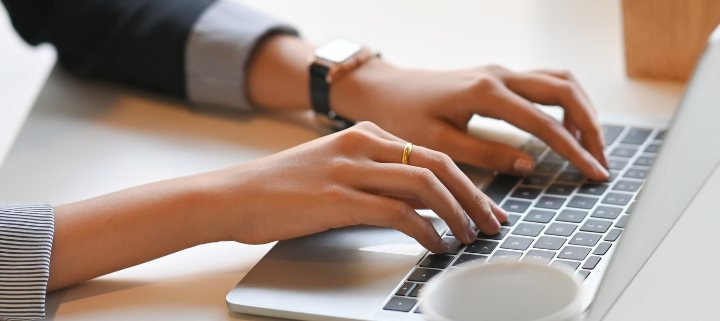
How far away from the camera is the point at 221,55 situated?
3.08 ft

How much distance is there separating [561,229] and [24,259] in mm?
430

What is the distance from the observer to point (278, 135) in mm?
886

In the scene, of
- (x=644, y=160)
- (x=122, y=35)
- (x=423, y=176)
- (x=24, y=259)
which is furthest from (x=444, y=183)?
(x=122, y=35)

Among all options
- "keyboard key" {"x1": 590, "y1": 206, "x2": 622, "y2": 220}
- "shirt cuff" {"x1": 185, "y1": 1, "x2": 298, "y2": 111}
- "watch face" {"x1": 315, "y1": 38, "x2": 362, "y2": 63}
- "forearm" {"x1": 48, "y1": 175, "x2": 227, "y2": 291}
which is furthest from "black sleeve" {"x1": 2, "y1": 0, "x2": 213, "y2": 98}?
"keyboard key" {"x1": 590, "y1": 206, "x2": 622, "y2": 220}

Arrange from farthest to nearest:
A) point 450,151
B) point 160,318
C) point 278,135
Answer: point 278,135 → point 450,151 → point 160,318

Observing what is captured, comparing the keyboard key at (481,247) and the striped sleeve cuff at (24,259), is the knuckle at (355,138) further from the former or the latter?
the striped sleeve cuff at (24,259)

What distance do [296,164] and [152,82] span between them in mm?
391

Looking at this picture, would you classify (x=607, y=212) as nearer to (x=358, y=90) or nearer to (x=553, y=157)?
(x=553, y=157)

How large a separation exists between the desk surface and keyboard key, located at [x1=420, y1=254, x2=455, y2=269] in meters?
0.14

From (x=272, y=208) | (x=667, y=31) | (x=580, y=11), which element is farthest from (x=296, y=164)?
(x=580, y=11)

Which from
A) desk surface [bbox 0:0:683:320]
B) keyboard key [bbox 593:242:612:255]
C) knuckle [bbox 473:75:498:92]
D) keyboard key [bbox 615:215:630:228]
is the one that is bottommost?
desk surface [bbox 0:0:683:320]

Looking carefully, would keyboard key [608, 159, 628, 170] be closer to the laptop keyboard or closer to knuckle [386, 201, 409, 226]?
the laptop keyboard

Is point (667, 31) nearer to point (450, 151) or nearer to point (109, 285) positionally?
point (450, 151)

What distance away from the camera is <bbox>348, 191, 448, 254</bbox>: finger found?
609mm
